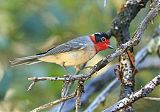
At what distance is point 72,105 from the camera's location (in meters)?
2.75

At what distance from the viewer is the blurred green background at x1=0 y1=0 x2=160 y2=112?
3.33m

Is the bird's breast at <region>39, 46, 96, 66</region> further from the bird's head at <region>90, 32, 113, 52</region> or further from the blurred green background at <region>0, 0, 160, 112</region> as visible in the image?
the blurred green background at <region>0, 0, 160, 112</region>

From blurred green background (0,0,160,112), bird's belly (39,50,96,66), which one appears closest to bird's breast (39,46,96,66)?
bird's belly (39,50,96,66)

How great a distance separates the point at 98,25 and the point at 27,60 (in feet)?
4.74

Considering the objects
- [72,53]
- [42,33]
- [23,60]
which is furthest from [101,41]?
[42,33]

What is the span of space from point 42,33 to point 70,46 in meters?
1.00

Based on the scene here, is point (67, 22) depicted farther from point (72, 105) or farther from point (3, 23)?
point (72, 105)

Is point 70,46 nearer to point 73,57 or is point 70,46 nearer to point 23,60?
point 73,57

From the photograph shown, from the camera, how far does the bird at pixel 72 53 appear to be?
2.43 metres

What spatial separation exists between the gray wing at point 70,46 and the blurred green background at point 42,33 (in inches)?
17.3

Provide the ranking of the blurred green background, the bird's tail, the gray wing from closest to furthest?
the bird's tail → the gray wing → the blurred green background

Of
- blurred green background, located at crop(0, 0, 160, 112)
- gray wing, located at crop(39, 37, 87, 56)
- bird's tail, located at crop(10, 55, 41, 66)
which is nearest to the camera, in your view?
bird's tail, located at crop(10, 55, 41, 66)

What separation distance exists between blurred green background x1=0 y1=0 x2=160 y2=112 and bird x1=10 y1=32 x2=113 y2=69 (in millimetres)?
472

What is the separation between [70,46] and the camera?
262cm
